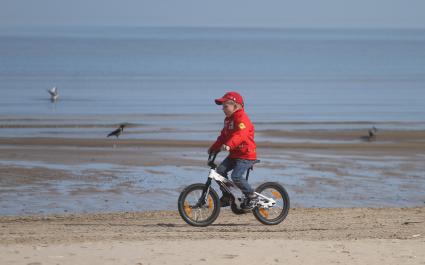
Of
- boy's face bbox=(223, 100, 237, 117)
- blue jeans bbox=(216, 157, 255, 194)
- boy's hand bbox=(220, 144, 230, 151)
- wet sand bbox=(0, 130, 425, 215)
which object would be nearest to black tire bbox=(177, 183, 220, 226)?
blue jeans bbox=(216, 157, 255, 194)

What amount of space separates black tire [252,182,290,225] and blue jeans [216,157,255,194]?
0.81 feet

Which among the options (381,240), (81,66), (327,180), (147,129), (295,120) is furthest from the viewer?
(81,66)

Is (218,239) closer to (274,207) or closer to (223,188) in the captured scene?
(223,188)

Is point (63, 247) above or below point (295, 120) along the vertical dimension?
below

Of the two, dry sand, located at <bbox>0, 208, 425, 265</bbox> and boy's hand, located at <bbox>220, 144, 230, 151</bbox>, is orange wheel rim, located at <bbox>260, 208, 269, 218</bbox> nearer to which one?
dry sand, located at <bbox>0, 208, 425, 265</bbox>

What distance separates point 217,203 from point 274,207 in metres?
0.73

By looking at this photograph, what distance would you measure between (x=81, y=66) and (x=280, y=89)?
3286cm

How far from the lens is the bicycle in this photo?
11172mm

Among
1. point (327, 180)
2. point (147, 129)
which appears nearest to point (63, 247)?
point (327, 180)

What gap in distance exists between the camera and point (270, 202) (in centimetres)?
1124

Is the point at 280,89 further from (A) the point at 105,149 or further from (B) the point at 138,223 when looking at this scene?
(B) the point at 138,223

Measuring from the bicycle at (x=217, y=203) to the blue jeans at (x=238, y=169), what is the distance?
0.08 m

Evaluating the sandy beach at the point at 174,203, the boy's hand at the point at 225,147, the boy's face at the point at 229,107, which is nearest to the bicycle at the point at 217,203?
the sandy beach at the point at 174,203

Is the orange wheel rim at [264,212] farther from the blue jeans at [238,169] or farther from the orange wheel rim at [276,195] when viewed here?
the blue jeans at [238,169]
